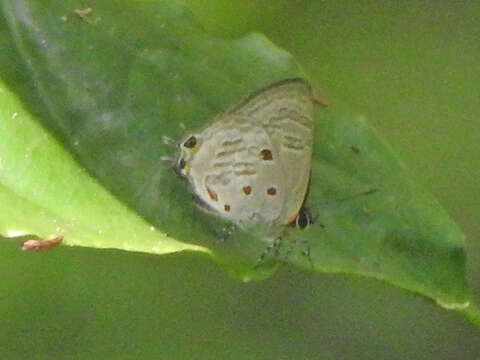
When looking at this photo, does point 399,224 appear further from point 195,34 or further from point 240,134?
point 195,34

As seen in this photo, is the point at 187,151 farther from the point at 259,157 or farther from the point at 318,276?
the point at 318,276

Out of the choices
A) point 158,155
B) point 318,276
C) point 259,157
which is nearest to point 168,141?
point 158,155

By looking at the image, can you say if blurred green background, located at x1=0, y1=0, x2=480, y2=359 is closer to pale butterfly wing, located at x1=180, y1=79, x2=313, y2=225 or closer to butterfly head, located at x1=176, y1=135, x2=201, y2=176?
pale butterfly wing, located at x1=180, y1=79, x2=313, y2=225

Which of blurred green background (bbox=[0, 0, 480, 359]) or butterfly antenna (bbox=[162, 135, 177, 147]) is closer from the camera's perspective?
butterfly antenna (bbox=[162, 135, 177, 147])

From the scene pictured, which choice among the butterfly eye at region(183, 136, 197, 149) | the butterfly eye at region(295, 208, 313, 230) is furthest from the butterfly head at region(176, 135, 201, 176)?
the butterfly eye at region(295, 208, 313, 230)

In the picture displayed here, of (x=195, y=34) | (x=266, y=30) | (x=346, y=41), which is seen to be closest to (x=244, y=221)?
(x=195, y=34)

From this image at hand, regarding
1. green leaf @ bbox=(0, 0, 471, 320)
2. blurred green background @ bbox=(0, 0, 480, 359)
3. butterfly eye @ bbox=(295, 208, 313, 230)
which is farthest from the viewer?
blurred green background @ bbox=(0, 0, 480, 359)
